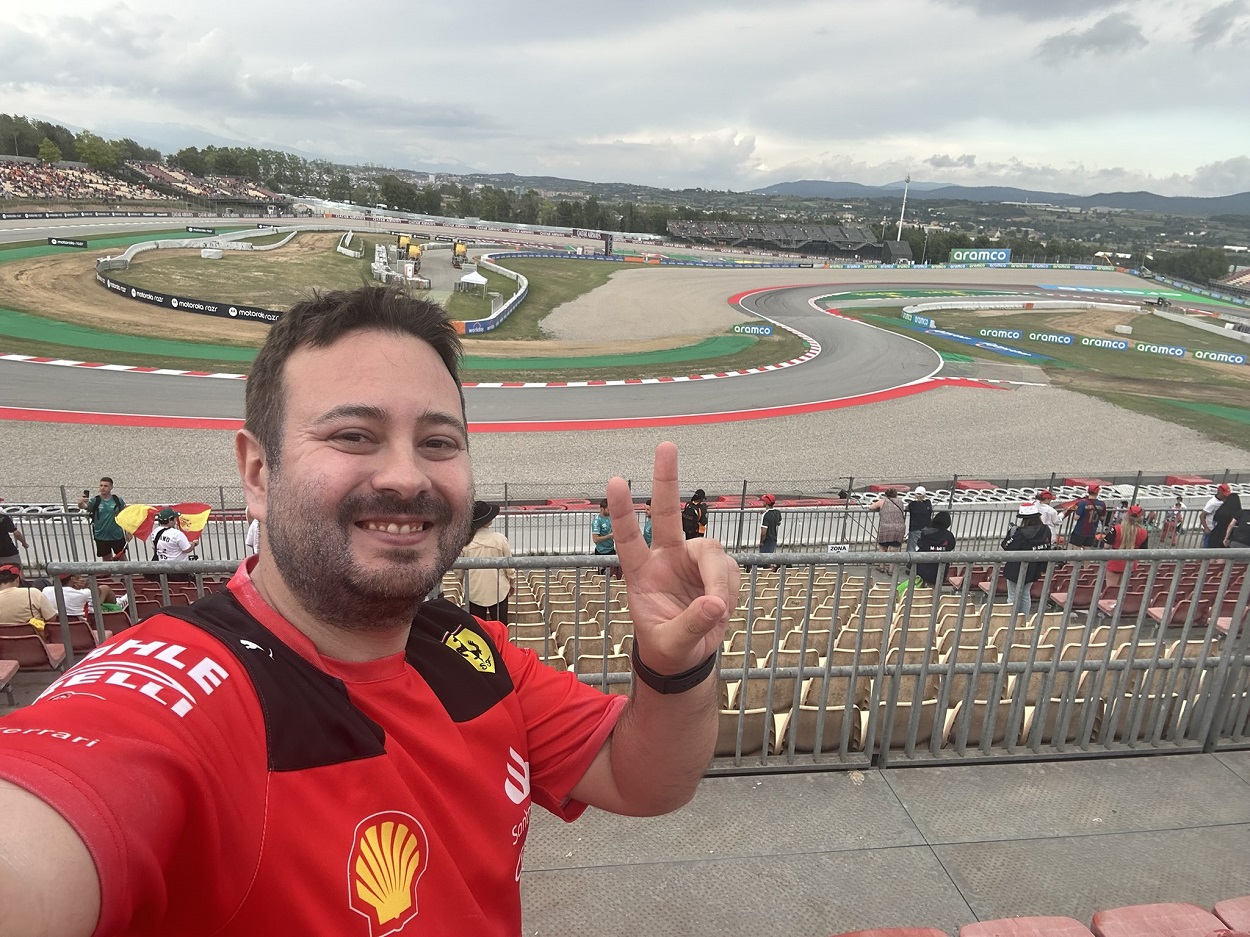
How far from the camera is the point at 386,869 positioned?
1379 mm

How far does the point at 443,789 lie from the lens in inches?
62.1

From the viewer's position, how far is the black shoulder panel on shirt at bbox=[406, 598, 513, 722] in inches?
68.5

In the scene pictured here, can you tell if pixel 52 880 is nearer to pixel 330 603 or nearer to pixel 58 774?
pixel 58 774

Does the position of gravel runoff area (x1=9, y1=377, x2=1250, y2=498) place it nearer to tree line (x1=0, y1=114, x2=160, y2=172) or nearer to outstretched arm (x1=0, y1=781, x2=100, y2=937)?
outstretched arm (x1=0, y1=781, x2=100, y2=937)

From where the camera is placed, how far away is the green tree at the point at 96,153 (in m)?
103

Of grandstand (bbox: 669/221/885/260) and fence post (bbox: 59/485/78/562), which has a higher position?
grandstand (bbox: 669/221/885/260)

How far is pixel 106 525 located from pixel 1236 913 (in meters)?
11.2

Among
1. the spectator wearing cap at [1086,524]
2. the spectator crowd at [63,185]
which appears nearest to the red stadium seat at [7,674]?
the spectator wearing cap at [1086,524]

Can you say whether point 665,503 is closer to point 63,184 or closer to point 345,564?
point 345,564

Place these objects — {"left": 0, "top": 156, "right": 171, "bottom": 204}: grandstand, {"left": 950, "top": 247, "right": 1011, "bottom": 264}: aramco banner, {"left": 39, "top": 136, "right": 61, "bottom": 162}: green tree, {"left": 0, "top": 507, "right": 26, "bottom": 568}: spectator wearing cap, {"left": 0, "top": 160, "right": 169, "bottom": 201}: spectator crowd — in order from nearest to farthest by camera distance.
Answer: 1. {"left": 0, "top": 507, "right": 26, "bottom": 568}: spectator wearing cap
2. {"left": 0, "top": 156, "right": 171, "bottom": 204}: grandstand
3. {"left": 0, "top": 160, "right": 169, "bottom": 201}: spectator crowd
4. {"left": 950, "top": 247, "right": 1011, "bottom": 264}: aramco banner
5. {"left": 39, "top": 136, "right": 61, "bottom": 162}: green tree

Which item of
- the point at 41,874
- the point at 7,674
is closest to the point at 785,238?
the point at 7,674

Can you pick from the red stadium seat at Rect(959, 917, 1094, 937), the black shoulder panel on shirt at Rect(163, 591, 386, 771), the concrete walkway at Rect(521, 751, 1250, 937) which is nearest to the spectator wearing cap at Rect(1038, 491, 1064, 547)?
the concrete walkway at Rect(521, 751, 1250, 937)

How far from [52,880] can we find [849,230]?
4981 inches

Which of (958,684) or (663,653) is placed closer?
(663,653)
